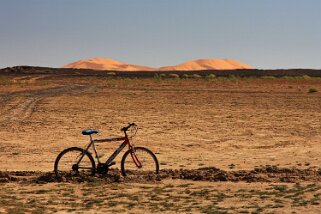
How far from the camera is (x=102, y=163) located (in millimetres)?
11562

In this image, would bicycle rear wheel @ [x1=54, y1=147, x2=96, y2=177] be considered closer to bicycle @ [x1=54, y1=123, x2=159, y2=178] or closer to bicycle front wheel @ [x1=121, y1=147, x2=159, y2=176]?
bicycle @ [x1=54, y1=123, x2=159, y2=178]

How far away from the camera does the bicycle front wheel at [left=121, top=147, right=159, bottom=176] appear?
11516 millimetres

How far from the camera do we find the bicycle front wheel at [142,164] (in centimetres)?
1152

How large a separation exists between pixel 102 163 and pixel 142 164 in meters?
0.78

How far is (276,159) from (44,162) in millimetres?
5442

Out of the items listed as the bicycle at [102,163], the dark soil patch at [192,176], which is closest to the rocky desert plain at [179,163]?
the dark soil patch at [192,176]

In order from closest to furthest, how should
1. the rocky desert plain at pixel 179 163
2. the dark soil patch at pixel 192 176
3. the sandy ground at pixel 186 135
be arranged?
the rocky desert plain at pixel 179 163 < the dark soil patch at pixel 192 176 < the sandy ground at pixel 186 135

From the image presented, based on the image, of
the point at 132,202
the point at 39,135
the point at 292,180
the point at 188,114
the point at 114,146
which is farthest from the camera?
the point at 188,114

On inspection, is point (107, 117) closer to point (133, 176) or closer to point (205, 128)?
point (205, 128)

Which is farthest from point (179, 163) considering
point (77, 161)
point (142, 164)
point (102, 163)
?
point (77, 161)

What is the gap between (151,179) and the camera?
448 inches

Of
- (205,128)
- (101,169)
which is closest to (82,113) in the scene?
(205,128)

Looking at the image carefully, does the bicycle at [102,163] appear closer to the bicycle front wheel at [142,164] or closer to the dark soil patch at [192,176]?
the bicycle front wheel at [142,164]

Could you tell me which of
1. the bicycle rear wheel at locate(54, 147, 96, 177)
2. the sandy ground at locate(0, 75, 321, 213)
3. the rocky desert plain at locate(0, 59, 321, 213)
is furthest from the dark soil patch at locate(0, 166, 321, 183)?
the sandy ground at locate(0, 75, 321, 213)
